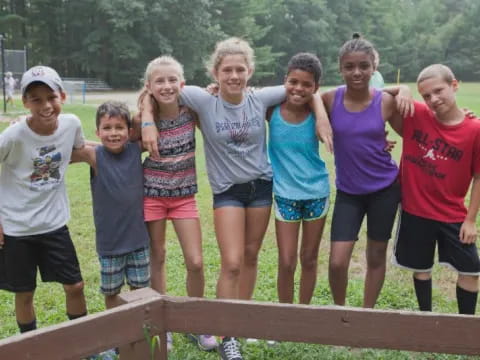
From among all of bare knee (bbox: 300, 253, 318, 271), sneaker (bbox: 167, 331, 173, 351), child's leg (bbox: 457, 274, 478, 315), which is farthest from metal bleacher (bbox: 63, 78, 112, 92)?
child's leg (bbox: 457, 274, 478, 315)

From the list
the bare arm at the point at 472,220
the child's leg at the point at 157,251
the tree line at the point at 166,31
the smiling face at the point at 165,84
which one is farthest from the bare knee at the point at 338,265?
the tree line at the point at 166,31

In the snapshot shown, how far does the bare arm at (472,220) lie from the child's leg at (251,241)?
1.26 m

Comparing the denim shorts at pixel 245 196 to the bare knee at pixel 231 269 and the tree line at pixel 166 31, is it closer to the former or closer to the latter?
the bare knee at pixel 231 269

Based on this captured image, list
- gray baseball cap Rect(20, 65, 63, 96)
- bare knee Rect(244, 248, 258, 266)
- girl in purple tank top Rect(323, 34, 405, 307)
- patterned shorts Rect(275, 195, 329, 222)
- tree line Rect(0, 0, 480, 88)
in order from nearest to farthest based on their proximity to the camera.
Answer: gray baseball cap Rect(20, 65, 63, 96), girl in purple tank top Rect(323, 34, 405, 307), patterned shorts Rect(275, 195, 329, 222), bare knee Rect(244, 248, 258, 266), tree line Rect(0, 0, 480, 88)

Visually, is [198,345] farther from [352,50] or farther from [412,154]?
[352,50]

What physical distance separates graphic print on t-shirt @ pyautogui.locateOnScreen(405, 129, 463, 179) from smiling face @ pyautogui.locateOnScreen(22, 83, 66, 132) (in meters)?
2.31

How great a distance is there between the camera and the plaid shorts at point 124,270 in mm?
3467

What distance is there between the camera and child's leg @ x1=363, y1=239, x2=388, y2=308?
12.2ft

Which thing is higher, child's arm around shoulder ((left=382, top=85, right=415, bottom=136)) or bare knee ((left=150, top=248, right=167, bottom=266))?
child's arm around shoulder ((left=382, top=85, right=415, bottom=136))

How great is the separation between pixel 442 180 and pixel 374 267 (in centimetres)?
78

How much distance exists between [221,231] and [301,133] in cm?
84

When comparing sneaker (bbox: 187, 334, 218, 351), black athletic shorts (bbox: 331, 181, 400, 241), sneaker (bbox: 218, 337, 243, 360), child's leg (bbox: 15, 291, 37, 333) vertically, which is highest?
black athletic shorts (bbox: 331, 181, 400, 241)

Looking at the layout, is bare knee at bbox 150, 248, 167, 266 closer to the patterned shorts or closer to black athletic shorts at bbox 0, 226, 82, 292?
black athletic shorts at bbox 0, 226, 82, 292

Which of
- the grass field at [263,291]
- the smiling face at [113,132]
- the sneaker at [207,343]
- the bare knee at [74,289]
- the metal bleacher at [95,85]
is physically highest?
the metal bleacher at [95,85]
